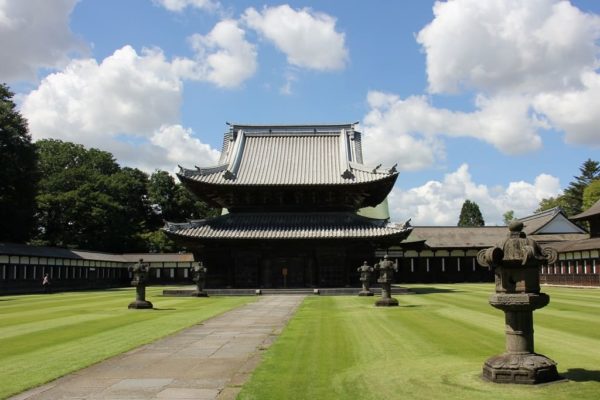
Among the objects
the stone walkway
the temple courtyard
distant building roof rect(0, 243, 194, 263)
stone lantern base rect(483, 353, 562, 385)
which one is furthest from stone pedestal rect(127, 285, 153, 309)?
distant building roof rect(0, 243, 194, 263)

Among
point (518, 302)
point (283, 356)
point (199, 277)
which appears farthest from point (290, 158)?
point (518, 302)

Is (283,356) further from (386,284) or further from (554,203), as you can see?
(554,203)

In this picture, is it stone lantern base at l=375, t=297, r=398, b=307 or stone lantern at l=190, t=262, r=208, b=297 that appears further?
stone lantern at l=190, t=262, r=208, b=297

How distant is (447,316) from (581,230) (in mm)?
59003

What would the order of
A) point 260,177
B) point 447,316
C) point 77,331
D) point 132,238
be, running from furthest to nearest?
point 132,238
point 260,177
point 447,316
point 77,331

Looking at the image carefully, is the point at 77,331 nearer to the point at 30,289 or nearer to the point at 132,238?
the point at 30,289

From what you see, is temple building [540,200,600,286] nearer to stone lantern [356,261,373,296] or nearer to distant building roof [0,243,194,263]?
stone lantern [356,261,373,296]

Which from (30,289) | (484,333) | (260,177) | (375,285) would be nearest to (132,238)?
(30,289)

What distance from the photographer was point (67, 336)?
16203 millimetres

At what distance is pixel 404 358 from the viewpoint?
11.9 metres

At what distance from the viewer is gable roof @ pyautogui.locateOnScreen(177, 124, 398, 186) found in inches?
1761

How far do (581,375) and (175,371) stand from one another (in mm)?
7553

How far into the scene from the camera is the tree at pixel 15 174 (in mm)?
54000

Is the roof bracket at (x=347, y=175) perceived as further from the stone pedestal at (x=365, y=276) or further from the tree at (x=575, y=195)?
the tree at (x=575, y=195)
